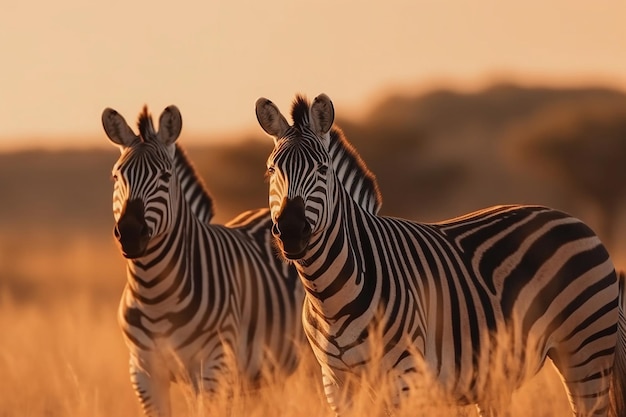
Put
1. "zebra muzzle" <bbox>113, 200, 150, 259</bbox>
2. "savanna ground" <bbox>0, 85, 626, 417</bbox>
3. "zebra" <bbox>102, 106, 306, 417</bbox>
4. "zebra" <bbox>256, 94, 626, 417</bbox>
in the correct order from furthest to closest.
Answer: "savanna ground" <bbox>0, 85, 626, 417</bbox>, "zebra" <bbox>102, 106, 306, 417</bbox>, "zebra muzzle" <bbox>113, 200, 150, 259</bbox>, "zebra" <bbox>256, 94, 626, 417</bbox>

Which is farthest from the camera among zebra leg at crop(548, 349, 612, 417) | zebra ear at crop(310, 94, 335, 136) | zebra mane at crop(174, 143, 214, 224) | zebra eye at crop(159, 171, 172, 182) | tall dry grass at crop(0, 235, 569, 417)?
zebra mane at crop(174, 143, 214, 224)

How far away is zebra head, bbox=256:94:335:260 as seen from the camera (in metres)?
5.04

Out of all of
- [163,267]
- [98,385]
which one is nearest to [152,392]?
[163,267]

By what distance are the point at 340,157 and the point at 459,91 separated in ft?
193

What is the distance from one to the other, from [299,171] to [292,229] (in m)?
0.35

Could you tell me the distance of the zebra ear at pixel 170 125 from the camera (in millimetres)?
7238

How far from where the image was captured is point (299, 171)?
5.20m

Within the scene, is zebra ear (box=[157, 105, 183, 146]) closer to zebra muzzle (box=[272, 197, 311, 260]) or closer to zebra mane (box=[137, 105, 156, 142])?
zebra mane (box=[137, 105, 156, 142])

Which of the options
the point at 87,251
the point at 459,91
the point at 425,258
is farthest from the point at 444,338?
the point at 459,91

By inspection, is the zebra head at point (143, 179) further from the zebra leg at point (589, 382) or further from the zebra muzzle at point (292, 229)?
the zebra leg at point (589, 382)

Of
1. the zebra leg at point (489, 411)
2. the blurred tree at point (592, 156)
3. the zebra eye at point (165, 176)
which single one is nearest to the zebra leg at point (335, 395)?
the zebra leg at point (489, 411)

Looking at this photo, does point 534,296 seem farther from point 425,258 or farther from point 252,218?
point 252,218

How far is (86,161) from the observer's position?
220 feet

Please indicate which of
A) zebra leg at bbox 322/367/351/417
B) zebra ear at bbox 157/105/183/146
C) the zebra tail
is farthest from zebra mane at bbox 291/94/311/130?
the zebra tail
